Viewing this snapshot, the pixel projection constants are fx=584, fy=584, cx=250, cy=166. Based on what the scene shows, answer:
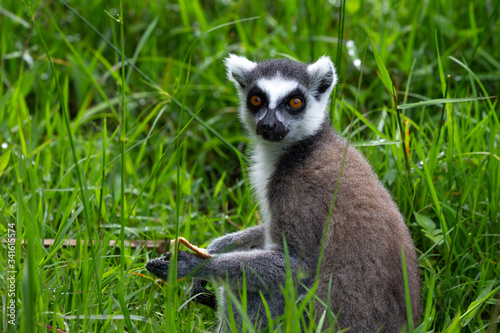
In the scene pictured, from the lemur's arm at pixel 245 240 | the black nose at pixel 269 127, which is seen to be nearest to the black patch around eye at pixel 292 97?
the black nose at pixel 269 127

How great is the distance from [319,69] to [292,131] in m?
0.53

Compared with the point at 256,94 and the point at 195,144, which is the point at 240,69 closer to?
the point at 256,94

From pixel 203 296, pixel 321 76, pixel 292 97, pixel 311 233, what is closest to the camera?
pixel 311 233

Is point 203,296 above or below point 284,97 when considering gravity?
below

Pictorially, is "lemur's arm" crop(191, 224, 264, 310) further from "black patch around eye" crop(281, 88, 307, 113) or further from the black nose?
"black patch around eye" crop(281, 88, 307, 113)

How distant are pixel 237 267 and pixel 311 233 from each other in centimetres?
45

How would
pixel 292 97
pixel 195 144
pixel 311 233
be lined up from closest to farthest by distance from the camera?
pixel 311 233
pixel 292 97
pixel 195 144

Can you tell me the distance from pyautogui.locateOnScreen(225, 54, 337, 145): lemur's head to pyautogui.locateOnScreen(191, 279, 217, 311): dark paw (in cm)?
101

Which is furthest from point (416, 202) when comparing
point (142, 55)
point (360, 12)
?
point (142, 55)

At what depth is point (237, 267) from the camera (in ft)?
10.5

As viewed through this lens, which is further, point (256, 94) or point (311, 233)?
point (256, 94)

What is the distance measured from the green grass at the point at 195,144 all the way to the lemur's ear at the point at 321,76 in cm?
11

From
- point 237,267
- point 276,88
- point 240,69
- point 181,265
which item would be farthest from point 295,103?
point 181,265

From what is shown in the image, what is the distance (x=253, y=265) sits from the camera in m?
3.20
